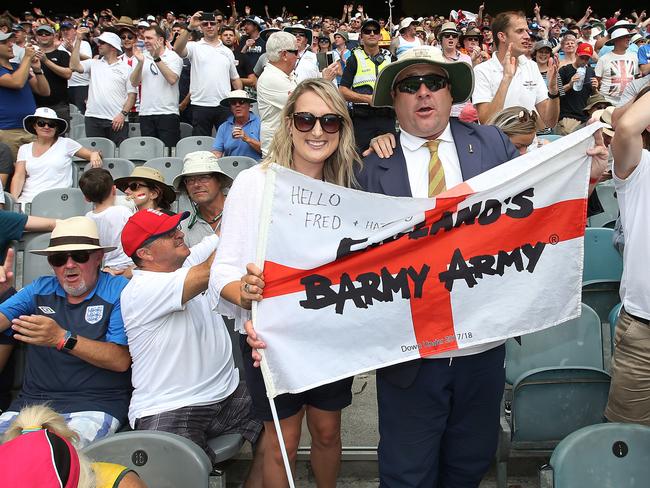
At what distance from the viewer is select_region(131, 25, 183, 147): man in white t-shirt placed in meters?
7.90

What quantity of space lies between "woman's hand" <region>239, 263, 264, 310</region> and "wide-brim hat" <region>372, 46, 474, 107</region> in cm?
85

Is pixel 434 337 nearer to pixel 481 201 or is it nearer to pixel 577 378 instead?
pixel 481 201

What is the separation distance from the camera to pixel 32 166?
6.48 meters

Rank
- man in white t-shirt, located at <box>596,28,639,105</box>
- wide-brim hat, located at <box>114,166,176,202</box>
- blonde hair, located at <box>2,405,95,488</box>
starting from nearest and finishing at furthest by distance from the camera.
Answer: blonde hair, located at <box>2,405,95,488</box>, wide-brim hat, located at <box>114,166,176,202</box>, man in white t-shirt, located at <box>596,28,639,105</box>

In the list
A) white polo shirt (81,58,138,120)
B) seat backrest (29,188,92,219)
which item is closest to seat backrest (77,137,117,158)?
white polo shirt (81,58,138,120)

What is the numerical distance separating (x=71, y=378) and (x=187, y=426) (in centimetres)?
70

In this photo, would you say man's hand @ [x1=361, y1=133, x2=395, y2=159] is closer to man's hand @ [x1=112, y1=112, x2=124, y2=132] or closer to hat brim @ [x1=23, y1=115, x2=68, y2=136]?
hat brim @ [x1=23, y1=115, x2=68, y2=136]

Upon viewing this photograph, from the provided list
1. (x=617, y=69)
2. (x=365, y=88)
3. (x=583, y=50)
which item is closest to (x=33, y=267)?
(x=365, y=88)

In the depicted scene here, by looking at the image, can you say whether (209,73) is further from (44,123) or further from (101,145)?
(44,123)

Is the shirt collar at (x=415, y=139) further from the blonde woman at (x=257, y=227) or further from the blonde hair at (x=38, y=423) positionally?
the blonde hair at (x=38, y=423)

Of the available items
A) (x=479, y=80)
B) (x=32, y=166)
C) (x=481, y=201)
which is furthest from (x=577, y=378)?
(x=32, y=166)

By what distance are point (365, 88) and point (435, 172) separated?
3.98 metres

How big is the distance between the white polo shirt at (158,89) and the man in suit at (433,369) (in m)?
6.02

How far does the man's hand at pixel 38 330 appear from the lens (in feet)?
9.67
